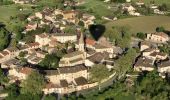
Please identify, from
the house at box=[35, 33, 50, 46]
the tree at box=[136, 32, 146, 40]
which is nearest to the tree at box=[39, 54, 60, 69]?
the house at box=[35, 33, 50, 46]

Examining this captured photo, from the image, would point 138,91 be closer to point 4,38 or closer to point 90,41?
point 90,41

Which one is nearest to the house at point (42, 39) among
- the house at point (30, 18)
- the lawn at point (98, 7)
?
the house at point (30, 18)

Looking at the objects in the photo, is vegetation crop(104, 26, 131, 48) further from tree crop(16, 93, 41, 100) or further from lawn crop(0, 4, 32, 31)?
tree crop(16, 93, 41, 100)

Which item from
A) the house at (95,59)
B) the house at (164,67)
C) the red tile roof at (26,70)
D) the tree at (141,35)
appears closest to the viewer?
the red tile roof at (26,70)

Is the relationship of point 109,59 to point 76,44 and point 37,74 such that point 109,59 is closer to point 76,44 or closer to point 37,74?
point 76,44

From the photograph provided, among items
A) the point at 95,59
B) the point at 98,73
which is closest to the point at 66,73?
the point at 98,73

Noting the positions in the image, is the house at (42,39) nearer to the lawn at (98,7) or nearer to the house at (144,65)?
the house at (144,65)
